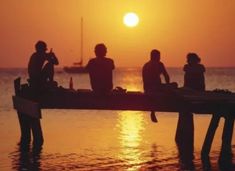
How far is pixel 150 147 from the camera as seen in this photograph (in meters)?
23.4

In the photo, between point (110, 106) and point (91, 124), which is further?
point (91, 124)

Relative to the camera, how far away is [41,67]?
23234 mm

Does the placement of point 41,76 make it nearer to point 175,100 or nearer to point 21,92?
point 21,92

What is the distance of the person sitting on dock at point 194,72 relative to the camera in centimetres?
2378

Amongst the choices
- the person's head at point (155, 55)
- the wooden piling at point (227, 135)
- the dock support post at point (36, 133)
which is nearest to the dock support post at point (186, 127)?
the wooden piling at point (227, 135)

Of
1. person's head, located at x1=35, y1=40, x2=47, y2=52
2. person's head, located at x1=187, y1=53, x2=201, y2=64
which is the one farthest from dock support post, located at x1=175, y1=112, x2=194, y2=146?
person's head, located at x1=35, y1=40, x2=47, y2=52

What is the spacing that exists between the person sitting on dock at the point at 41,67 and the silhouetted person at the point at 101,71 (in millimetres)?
1249

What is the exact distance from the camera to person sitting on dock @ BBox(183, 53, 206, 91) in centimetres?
2378

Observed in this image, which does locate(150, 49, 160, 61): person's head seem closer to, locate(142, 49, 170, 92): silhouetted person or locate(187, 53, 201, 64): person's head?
locate(142, 49, 170, 92): silhouetted person

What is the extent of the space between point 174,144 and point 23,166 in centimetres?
662

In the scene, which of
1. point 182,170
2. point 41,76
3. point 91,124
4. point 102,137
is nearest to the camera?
point 182,170

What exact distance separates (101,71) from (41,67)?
7.46 feet

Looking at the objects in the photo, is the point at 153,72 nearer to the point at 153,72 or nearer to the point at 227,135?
the point at 153,72

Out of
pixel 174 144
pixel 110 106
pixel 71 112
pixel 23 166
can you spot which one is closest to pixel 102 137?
pixel 174 144
